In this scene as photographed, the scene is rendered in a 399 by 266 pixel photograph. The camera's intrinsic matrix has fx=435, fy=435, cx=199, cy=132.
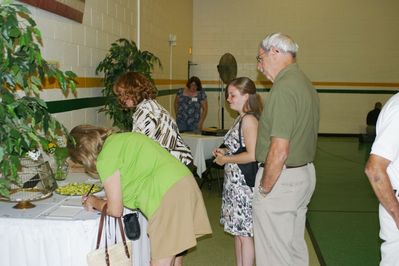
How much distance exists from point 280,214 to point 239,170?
57cm

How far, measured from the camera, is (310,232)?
4.45 metres

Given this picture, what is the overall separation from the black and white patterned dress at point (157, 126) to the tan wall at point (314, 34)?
781cm

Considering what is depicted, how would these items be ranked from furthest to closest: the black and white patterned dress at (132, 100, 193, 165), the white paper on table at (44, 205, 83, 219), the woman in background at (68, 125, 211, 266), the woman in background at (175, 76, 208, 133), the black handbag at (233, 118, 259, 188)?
the woman in background at (175, 76, 208, 133) < the black and white patterned dress at (132, 100, 193, 165) < the black handbag at (233, 118, 259, 188) < the white paper on table at (44, 205, 83, 219) < the woman in background at (68, 125, 211, 266)

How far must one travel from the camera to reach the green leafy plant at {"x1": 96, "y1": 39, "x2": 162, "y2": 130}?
14.7 feet

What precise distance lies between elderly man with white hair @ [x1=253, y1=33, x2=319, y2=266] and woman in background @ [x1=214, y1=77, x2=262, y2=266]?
39 cm

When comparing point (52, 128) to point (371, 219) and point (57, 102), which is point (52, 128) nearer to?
point (57, 102)

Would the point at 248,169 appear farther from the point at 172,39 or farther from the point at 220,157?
the point at 172,39

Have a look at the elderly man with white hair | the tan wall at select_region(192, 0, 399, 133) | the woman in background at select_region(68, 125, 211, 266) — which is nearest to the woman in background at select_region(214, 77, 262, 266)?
the elderly man with white hair

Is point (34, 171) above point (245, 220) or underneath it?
above

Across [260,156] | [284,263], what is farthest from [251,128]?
[284,263]

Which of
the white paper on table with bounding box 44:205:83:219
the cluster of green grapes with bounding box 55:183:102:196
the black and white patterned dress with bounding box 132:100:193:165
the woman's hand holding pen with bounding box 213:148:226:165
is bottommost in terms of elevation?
the white paper on table with bounding box 44:205:83:219

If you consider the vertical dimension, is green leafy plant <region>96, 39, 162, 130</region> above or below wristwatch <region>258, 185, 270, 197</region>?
above

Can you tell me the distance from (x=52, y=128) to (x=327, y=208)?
4.34m

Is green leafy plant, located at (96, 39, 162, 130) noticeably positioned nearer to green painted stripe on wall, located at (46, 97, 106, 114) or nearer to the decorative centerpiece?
green painted stripe on wall, located at (46, 97, 106, 114)
